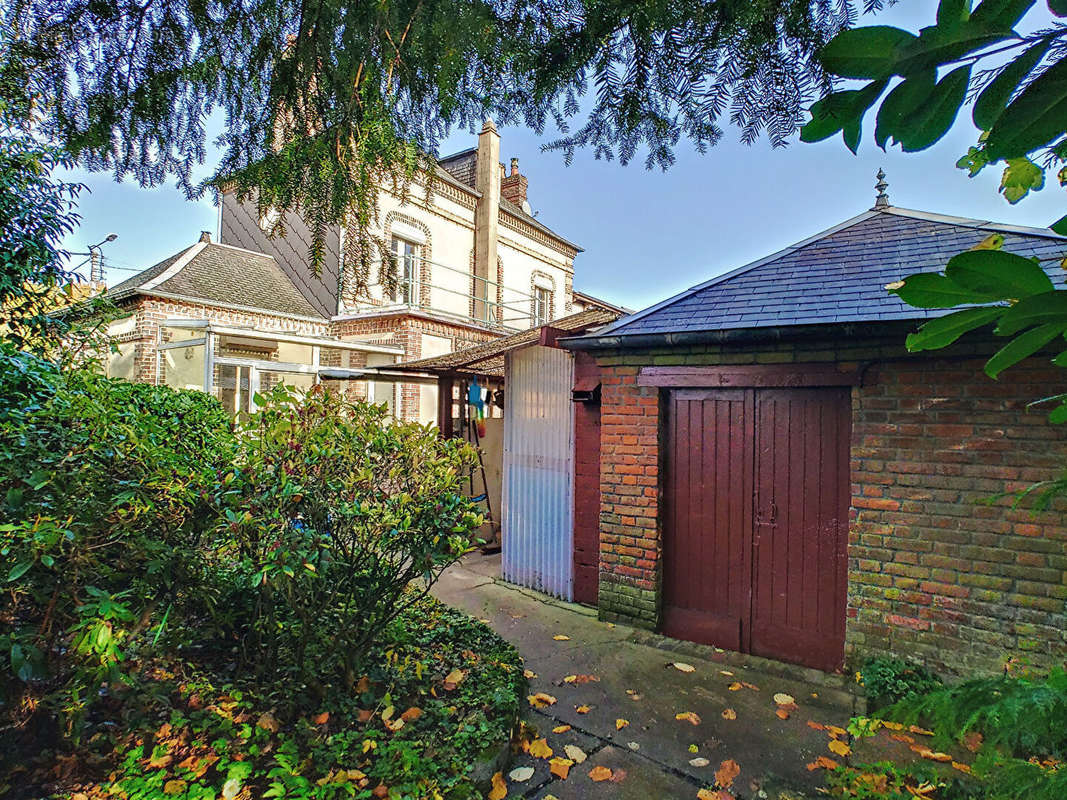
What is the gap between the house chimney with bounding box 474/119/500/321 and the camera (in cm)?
1606

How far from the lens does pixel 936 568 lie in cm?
401

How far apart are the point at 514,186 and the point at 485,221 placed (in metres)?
3.15

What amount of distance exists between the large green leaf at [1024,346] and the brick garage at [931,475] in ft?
12.2

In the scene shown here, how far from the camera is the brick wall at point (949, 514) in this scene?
12.2 feet

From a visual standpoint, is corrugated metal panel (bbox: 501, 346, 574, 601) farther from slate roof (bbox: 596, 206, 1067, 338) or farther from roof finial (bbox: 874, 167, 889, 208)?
roof finial (bbox: 874, 167, 889, 208)

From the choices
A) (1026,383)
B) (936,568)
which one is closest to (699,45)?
(1026,383)

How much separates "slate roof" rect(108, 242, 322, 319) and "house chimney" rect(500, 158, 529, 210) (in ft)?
26.3

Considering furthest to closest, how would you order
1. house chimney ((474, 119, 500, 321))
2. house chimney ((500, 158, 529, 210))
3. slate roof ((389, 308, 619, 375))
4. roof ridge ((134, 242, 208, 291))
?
house chimney ((500, 158, 529, 210)), house chimney ((474, 119, 500, 321)), roof ridge ((134, 242, 208, 291)), slate roof ((389, 308, 619, 375))

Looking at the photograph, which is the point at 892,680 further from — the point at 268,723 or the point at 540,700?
the point at 268,723

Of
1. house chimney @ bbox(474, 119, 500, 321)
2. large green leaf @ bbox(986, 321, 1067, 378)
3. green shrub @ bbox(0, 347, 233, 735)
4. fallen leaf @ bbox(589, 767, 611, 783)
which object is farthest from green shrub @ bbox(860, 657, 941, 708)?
house chimney @ bbox(474, 119, 500, 321)

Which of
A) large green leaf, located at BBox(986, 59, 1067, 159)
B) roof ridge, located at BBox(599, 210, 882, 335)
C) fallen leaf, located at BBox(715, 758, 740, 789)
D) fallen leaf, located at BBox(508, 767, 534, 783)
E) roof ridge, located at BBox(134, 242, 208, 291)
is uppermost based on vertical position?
roof ridge, located at BBox(134, 242, 208, 291)

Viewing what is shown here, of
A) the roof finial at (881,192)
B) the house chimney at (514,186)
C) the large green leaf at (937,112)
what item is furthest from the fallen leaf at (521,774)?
the house chimney at (514,186)

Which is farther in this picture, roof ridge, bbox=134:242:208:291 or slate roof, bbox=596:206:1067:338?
roof ridge, bbox=134:242:208:291

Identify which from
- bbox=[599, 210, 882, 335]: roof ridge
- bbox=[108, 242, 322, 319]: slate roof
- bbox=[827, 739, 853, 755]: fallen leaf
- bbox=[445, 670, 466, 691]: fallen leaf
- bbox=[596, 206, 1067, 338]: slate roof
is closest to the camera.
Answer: bbox=[827, 739, 853, 755]: fallen leaf
